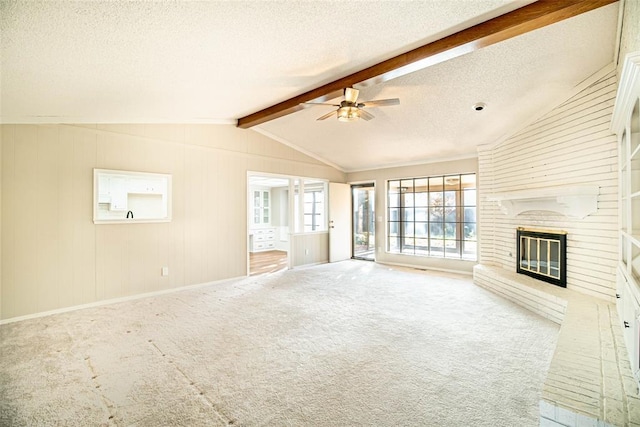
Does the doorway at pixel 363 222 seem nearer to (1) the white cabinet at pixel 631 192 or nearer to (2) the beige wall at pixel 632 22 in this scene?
(1) the white cabinet at pixel 631 192

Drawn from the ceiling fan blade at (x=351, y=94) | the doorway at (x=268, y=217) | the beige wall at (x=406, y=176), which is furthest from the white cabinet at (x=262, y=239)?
the ceiling fan blade at (x=351, y=94)

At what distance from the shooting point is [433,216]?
21.5 ft

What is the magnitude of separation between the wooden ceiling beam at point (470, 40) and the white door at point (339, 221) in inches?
150

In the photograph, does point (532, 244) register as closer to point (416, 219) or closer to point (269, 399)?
point (416, 219)

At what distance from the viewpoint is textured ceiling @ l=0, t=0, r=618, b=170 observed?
6.92 feet

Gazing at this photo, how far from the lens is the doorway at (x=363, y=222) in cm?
799

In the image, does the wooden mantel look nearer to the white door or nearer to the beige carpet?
the beige carpet

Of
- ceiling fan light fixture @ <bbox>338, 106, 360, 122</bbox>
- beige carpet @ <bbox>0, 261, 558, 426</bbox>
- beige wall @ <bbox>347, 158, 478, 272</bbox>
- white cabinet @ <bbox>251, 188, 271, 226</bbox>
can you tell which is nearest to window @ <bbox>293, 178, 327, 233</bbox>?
beige wall @ <bbox>347, 158, 478, 272</bbox>

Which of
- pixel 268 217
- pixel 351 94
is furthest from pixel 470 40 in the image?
pixel 268 217

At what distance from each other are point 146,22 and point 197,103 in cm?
217

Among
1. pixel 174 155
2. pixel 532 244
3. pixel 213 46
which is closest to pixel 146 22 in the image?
pixel 213 46

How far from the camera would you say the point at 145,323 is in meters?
3.46

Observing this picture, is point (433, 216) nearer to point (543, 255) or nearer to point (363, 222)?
point (363, 222)

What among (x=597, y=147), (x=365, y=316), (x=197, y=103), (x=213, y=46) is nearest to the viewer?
(x=213, y=46)
